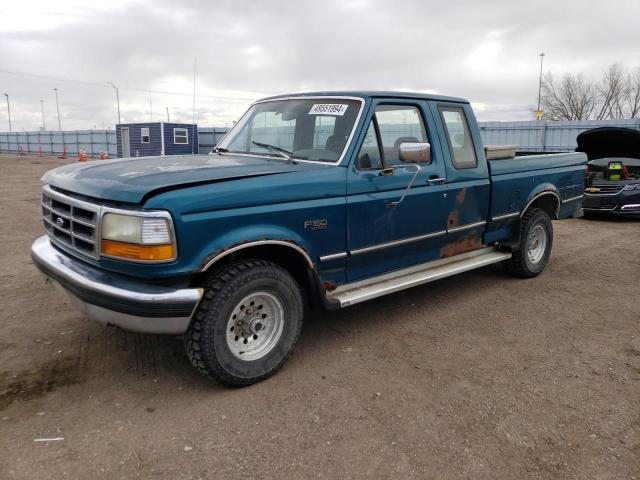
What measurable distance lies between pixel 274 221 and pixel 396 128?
1.67 metres

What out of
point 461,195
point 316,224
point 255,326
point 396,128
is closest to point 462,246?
point 461,195

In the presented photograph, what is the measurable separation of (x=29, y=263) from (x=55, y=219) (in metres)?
3.20

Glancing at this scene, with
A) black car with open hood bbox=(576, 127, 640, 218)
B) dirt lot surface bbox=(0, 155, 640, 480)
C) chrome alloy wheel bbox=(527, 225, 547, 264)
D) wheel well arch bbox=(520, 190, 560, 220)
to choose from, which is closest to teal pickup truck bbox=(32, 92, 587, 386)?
dirt lot surface bbox=(0, 155, 640, 480)

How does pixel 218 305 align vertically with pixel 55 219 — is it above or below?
below

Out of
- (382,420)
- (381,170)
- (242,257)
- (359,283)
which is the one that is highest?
(381,170)

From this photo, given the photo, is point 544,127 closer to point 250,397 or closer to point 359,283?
point 359,283

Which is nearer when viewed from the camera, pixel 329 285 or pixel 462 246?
pixel 329 285

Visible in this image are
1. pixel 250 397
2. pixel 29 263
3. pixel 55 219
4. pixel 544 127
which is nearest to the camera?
pixel 250 397

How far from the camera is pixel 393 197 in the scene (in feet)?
14.5

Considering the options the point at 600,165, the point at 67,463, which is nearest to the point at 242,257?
the point at 67,463

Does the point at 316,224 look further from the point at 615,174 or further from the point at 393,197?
the point at 615,174

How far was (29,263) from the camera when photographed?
6.66m

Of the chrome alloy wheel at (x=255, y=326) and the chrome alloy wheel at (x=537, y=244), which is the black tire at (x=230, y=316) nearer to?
the chrome alloy wheel at (x=255, y=326)

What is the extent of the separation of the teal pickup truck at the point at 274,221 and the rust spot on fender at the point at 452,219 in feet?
0.07
